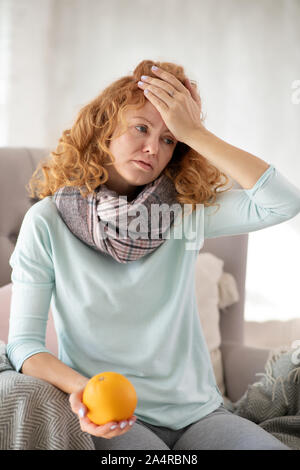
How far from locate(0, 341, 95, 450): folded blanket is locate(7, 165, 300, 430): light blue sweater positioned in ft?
0.42

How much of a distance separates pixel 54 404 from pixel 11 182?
881mm

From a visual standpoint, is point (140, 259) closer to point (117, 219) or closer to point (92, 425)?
point (117, 219)

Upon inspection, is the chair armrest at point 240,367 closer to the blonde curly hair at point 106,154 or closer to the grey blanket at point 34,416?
the blonde curly hair at point 106,154

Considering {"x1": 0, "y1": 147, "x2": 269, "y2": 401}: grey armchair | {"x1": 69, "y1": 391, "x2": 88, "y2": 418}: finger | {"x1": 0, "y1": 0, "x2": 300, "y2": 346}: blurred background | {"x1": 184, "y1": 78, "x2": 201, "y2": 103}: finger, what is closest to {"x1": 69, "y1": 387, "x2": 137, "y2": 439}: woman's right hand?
{"x1": 69, "y1": 391, "x2": 88, "y2": 418}: finger

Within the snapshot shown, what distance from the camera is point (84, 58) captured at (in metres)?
2.61

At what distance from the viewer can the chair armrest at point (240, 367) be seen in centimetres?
151

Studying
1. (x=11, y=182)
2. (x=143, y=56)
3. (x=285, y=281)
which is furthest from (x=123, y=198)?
(x=143, y=56)

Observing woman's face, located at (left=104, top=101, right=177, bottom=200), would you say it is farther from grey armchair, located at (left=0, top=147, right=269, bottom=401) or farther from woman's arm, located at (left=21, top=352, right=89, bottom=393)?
grey armchair, located at (left=0, top=147, right=269, bottom=401)

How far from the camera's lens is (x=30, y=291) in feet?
3.23

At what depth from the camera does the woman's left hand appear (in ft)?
3.16

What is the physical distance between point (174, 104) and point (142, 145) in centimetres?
11

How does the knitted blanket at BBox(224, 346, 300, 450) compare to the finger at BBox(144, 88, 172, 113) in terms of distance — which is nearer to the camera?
the finger at BBox(144, 88, 172, 113)

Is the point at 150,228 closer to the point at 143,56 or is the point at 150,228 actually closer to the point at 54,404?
the point at 54,404

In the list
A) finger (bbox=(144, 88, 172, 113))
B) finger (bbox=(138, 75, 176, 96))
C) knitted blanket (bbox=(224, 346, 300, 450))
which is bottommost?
knitted blanket (bbox=(224, 346, 300, 450))
